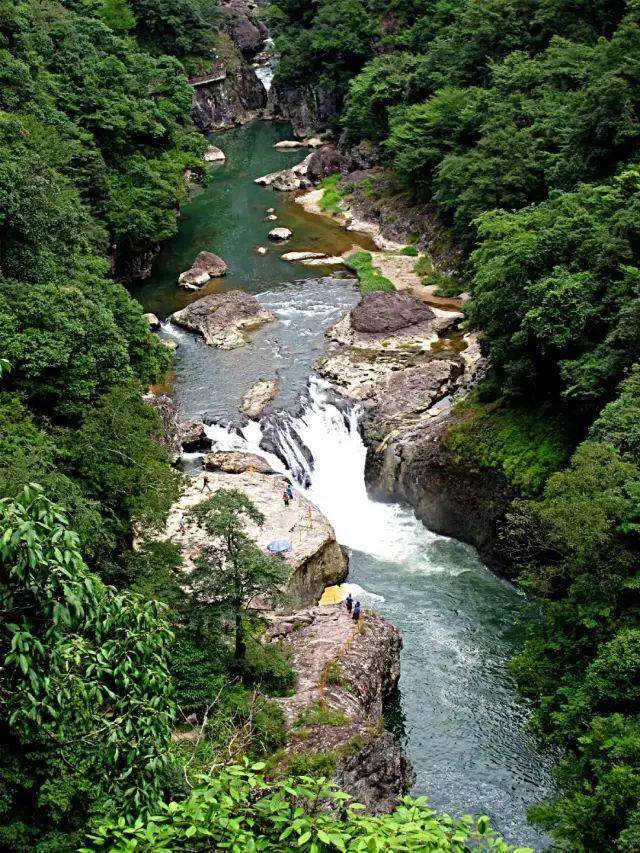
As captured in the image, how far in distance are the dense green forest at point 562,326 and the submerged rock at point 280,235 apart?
8.47 m

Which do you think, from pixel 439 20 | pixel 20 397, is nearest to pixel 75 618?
pixel 20 397

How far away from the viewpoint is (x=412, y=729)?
843 inches

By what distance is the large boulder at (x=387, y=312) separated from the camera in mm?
39531

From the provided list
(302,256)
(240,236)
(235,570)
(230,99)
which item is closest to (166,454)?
(235,570)

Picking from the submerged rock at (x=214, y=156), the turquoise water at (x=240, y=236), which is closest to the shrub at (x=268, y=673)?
the turquoise water at (x=240, y=236)

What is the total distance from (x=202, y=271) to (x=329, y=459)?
19.9 m

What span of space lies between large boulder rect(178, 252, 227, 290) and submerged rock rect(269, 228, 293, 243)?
212 inches

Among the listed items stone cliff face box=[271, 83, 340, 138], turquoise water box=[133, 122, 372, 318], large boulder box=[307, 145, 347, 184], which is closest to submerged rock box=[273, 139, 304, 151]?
turquoise water box=[133, 122, 372, 318]

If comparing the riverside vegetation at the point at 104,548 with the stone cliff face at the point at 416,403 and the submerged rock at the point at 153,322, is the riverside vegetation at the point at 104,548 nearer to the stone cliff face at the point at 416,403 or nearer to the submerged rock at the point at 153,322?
the submerged rock at the point at 153,322

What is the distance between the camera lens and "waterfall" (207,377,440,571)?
98.7 feet

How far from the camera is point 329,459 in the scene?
33.0 metres

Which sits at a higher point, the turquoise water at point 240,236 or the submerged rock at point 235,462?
the turquoise water at point 240,236

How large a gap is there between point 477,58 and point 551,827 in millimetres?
47559

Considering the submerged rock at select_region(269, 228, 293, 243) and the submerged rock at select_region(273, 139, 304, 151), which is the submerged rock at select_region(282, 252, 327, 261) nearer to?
the submerged rock at select_region(269, 228, 293, 243)
